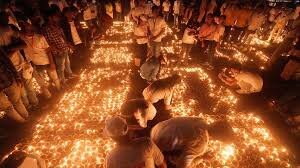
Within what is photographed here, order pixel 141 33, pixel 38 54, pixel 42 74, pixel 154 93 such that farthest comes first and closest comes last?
pixel 141 33 → pixel 42 74 → pixel 38 54 → pixel 154 93

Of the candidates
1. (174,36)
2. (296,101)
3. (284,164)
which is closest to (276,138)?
(284,164)

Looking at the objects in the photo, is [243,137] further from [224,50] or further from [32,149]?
[224,50]

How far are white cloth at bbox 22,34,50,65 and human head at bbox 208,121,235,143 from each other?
14.6 feet

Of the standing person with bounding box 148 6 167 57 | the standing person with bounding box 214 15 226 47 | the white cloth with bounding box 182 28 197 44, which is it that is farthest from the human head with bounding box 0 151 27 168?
the standing person with bounding box 214 15 226 47

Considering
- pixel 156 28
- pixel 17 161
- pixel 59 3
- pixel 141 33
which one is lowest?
pixel 17 161

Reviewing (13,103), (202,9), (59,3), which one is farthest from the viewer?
(202,9)

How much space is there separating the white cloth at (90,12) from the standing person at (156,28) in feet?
13.4

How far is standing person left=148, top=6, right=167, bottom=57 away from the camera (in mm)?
7066

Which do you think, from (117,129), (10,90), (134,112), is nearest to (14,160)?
A: (117,129)

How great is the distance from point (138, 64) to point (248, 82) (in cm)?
371

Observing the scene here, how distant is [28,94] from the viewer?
5215 mm

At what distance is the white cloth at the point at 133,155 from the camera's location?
8.36 ft

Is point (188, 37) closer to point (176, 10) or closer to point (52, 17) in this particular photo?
point (176, 10)

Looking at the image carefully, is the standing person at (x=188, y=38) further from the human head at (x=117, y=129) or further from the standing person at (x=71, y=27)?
the human head at (x=117, y=129)
